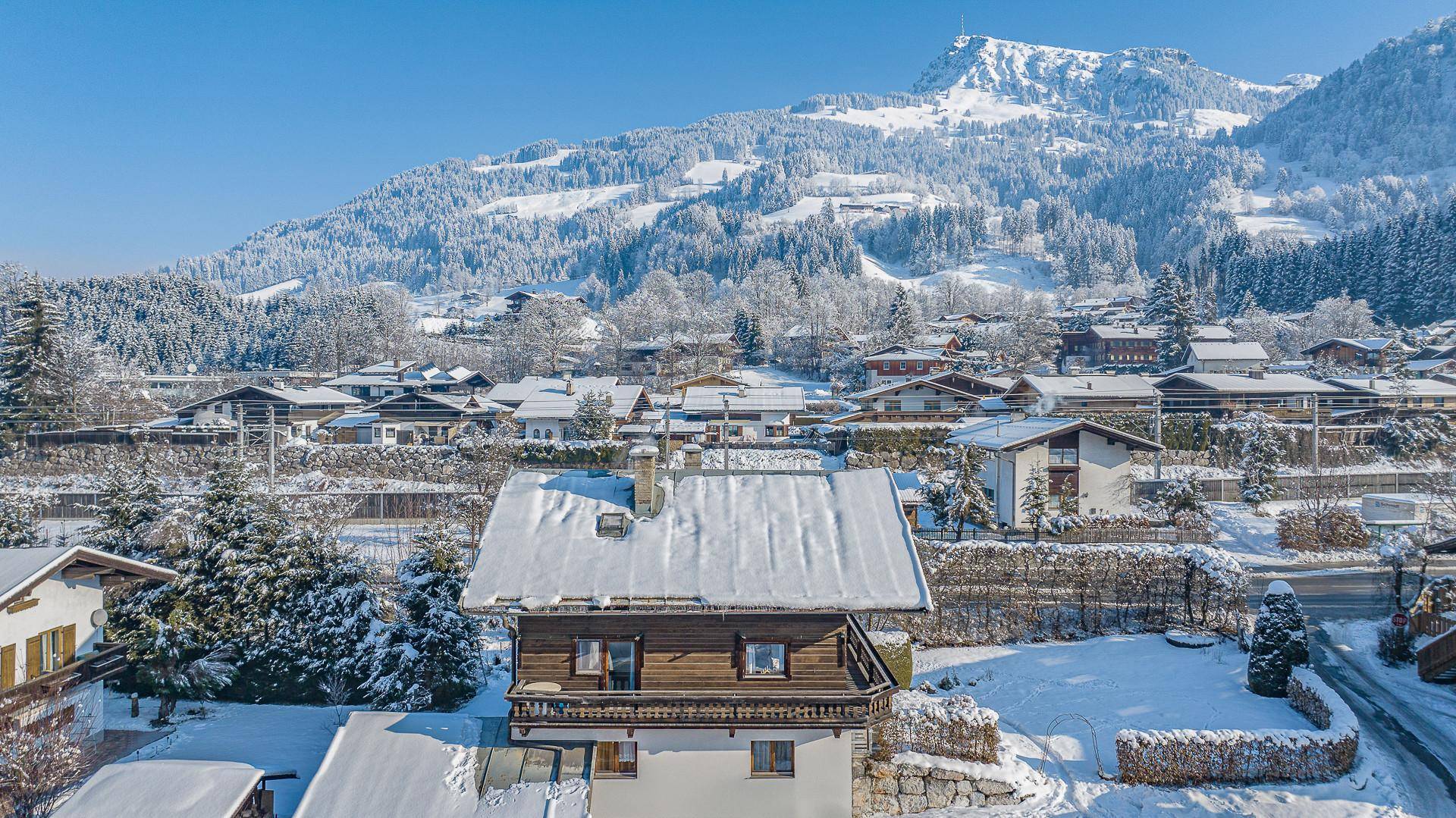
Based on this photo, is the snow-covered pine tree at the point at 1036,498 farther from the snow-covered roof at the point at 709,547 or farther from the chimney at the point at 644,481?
the chimney at the point at 644,481

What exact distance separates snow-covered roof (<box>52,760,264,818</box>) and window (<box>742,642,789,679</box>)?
26.9 ft

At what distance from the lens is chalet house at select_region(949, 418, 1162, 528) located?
34625 mm

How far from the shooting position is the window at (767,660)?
583 inches

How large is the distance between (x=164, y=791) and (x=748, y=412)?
1794 inches

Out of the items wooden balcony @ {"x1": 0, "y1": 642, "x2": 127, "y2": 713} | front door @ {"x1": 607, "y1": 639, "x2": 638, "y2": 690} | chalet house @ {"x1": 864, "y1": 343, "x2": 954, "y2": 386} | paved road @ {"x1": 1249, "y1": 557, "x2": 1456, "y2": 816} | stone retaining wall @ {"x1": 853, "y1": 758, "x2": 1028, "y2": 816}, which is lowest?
stone retaining wall @ {"x1": 853, "y1": 758, "x2": 1028, "y2": 816}

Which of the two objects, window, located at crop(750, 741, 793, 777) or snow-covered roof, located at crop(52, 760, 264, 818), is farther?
window, located at crop(750, 741, 793, 777)

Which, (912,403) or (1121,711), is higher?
(912,403)

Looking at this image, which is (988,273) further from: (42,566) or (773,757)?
(42,566)

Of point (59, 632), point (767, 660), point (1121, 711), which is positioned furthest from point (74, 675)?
point (1121, 711)

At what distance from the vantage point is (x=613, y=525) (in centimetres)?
1573

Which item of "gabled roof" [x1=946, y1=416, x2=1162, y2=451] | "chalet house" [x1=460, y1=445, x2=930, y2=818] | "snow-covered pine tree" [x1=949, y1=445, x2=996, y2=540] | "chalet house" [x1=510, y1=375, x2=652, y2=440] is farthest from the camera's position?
"chalet house" [x1=510, y1=375, x2=652, y2=440]

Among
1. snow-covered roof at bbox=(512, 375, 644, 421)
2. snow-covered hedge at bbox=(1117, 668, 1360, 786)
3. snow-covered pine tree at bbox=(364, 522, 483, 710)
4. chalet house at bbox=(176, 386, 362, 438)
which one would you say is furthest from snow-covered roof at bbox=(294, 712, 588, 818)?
chalet house at bbox=(176, 386, 362, 438)

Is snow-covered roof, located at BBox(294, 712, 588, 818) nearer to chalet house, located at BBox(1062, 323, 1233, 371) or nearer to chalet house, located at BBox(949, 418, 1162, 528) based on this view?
chalet house, located at BBox(949, 418, 1162, 528)

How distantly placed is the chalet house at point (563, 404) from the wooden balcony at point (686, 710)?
40.4 metres
